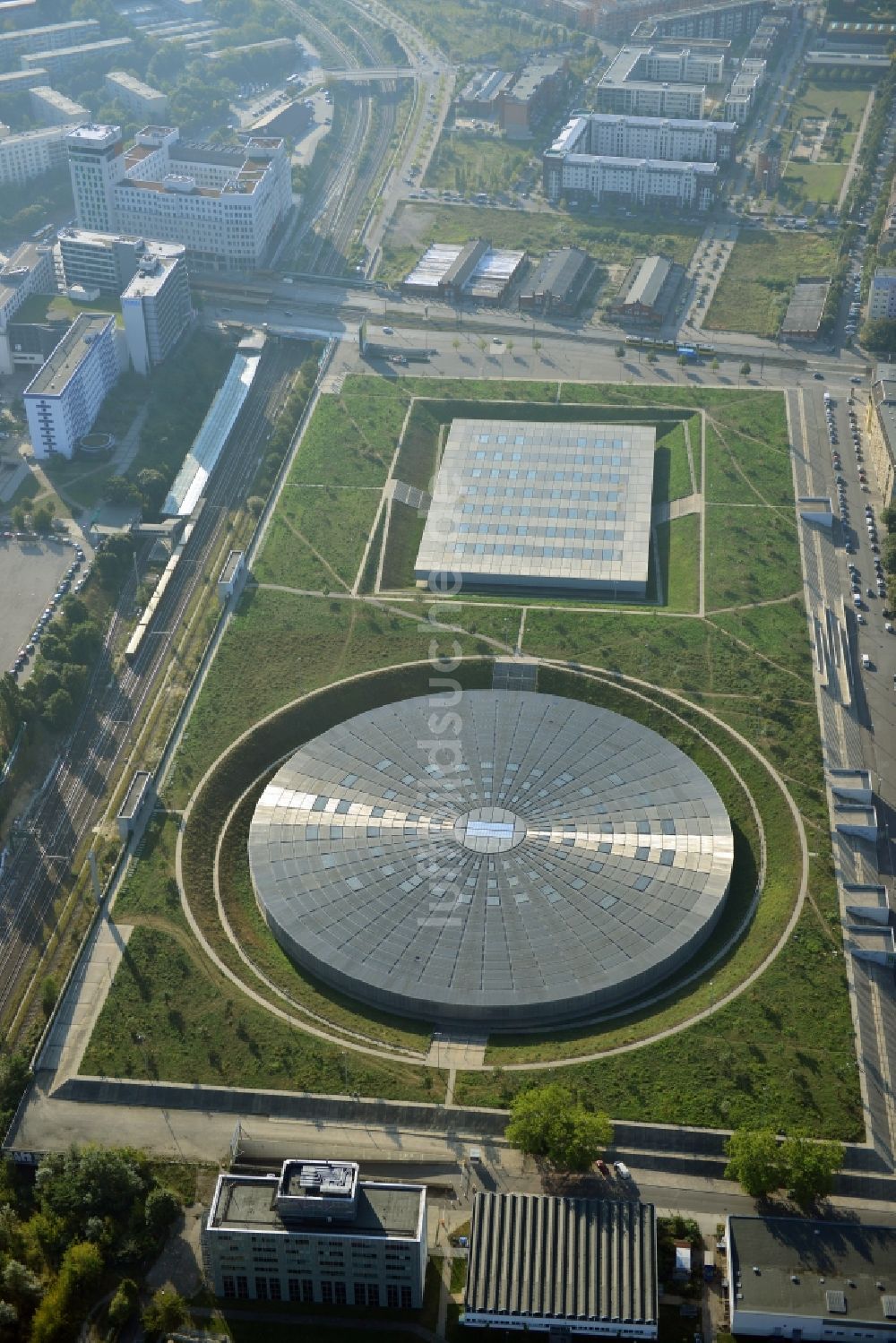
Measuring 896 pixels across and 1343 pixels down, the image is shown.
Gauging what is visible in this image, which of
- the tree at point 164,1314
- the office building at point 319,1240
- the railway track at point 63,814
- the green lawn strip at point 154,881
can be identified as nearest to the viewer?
the tree at point 164,1314

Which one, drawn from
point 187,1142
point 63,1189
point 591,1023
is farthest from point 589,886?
point 63,1189

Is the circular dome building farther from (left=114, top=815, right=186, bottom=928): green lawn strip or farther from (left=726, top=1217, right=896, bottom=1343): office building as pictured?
(left=726, top=1217, right=896, bottom=1343): office building

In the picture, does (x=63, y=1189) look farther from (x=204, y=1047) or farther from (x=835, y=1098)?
(x=835, y=1098)

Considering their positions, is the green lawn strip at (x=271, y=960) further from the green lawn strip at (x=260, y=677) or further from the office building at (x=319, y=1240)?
the office building at (x=319, y=1240)

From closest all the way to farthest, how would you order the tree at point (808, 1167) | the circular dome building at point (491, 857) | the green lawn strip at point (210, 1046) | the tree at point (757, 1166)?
the tree at point (808, 1167) < the tree at point (757, 1166) < the green lawn strip at point (210, 1046) < the circular dome building at point (491, 857)

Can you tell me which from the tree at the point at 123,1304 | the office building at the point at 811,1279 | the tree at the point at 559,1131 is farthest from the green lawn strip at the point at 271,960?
the office building at the point at 811,1279

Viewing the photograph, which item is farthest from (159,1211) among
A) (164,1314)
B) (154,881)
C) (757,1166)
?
(757,1166)

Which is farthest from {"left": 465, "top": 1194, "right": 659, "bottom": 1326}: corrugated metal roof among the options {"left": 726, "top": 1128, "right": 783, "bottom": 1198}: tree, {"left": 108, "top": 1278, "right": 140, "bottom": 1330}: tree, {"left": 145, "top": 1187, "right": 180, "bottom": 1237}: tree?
{"left": 108, "top": 1278, "right": 140, "bottom": 1330}: tree
